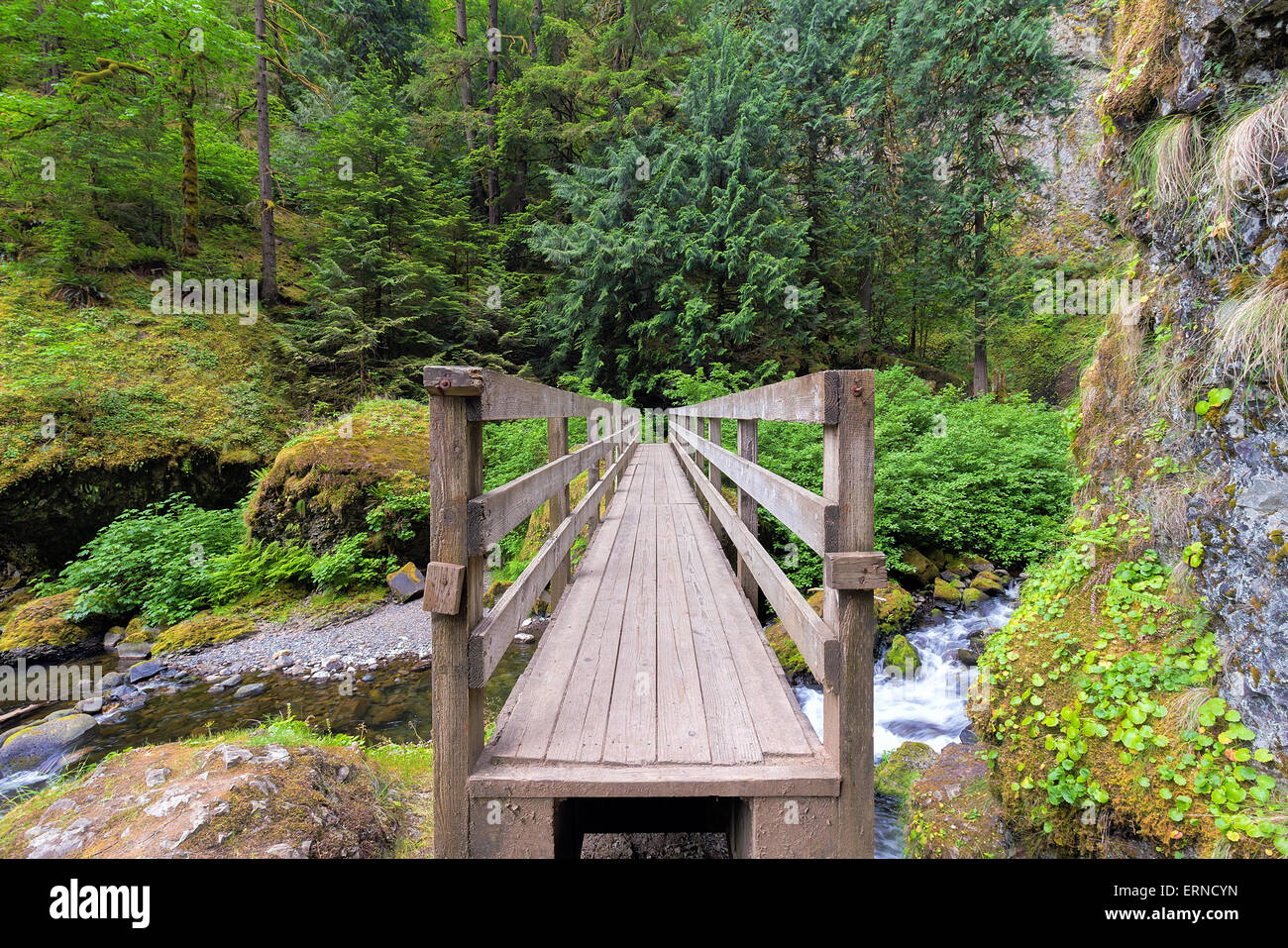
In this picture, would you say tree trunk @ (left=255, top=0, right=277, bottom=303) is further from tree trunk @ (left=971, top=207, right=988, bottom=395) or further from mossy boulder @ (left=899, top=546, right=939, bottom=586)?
tree trunk @ (left=971, top=207, right=988, bottom=395)

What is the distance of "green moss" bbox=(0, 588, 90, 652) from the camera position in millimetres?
6773

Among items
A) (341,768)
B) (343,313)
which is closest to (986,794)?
(341,768)

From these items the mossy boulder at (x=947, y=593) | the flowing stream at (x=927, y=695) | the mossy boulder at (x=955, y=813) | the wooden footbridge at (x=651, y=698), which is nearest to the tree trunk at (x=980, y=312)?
the mossy boulder at (x=947, y=593)

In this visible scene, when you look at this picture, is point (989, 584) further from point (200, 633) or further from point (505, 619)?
point (200, 633)

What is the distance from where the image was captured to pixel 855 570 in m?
1.49

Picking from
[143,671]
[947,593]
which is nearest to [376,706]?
[143,671]

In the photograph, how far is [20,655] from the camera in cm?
664

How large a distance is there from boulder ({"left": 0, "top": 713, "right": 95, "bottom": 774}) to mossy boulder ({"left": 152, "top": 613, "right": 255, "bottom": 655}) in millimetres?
1640

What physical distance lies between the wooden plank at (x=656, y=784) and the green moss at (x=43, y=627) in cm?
894

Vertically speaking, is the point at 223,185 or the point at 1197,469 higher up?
the point at 223,185

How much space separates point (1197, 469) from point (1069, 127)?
37.6ft

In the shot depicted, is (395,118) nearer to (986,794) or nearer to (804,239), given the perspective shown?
(804,239)

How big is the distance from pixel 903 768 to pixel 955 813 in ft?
3.38

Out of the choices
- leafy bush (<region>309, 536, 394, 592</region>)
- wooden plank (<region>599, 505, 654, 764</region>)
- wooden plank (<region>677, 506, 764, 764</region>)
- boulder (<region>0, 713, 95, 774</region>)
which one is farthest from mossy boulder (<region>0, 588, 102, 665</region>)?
wooden plank (<region>677, 506, 764, 764</region>)
